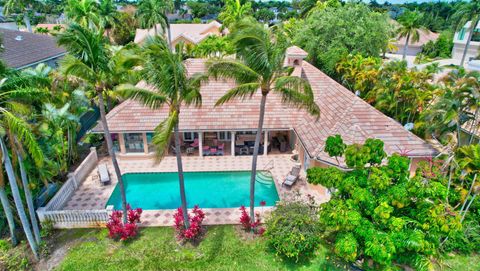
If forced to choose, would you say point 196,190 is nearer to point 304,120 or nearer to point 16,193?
point 304,120

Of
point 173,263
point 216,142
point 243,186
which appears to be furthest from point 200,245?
point 216,142

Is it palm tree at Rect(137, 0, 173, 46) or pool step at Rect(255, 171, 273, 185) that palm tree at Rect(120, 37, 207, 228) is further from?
palm tree at Rect(137, 0, 173, 46)

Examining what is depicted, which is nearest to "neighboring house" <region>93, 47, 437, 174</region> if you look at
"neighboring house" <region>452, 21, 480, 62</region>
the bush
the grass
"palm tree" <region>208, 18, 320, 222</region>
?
the bush

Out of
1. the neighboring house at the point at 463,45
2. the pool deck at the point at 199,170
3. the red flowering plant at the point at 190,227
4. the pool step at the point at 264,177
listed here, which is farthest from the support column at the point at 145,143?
the neighboring house at the point at 463,45

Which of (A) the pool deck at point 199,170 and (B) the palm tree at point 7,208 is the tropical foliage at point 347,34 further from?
(B) the palm tree at point 7,208

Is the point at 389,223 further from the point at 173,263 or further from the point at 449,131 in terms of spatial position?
the point at 449,131

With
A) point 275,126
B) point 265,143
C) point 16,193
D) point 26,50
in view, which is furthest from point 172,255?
point 26,50
